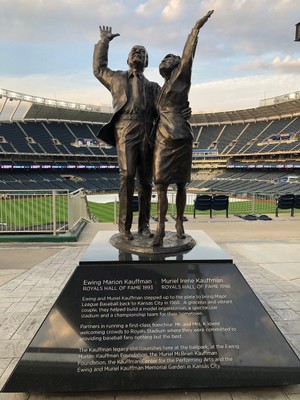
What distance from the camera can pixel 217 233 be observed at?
9.30 metres

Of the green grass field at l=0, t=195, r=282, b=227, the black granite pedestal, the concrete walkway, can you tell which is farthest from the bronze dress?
the green grass field at l=0, t=195, r=282, b=227

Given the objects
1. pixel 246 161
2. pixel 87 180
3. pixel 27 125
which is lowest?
pixel 87 180

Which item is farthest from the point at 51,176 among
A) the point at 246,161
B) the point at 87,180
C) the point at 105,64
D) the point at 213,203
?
the point at 105,64

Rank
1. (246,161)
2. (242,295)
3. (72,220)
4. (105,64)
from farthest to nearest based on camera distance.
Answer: (246,161) → (72,220) → (105,64) → (242,295)

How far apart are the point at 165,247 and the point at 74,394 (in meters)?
1.71

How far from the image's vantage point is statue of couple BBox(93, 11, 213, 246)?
3.66 metres

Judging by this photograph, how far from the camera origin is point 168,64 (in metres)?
3.74

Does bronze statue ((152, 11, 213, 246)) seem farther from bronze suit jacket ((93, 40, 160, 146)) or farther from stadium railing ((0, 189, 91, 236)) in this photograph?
stadium railing ((0, 189, 91, 236))

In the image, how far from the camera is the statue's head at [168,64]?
374cm

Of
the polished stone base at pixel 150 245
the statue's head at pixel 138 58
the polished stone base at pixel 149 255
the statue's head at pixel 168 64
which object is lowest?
the polished stone base at pixel 149 255

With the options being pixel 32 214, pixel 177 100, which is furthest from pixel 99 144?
pixel 177 100

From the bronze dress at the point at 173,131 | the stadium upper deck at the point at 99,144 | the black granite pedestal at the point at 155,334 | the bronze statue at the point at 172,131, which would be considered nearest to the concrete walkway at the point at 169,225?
the black granite pedestal at the point at 155,334

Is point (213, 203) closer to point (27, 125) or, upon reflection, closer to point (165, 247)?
point (165, 247)

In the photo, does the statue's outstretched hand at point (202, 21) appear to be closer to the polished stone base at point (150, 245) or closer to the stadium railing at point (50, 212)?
the polished stone base at point (150, 245)
